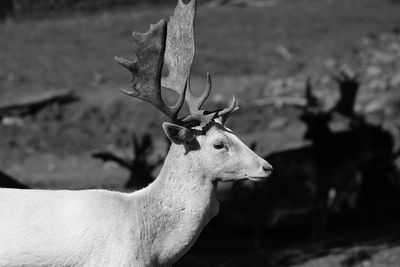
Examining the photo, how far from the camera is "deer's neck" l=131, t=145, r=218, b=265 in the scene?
5488 mm

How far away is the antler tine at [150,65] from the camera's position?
17.9 feet

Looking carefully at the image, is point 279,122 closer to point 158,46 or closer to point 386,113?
point 386,113

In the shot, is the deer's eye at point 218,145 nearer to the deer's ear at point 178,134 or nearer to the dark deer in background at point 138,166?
the deer's ear at point 178,134

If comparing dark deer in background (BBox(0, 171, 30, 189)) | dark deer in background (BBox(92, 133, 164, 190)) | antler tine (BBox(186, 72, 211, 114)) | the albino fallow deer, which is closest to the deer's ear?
the albino fallow deer

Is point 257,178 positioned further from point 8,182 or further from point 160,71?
point 8,182

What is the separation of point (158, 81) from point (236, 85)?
36.3 ft

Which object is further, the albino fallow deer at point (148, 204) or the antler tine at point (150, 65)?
the antler tine at point (150, 65)

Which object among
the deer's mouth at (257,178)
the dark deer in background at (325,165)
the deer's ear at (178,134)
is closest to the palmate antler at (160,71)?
the deer's ear at (178,134)

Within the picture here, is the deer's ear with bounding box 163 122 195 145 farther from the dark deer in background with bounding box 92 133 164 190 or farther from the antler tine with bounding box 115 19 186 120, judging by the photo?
the dark deer in background with bounding box 92 133 164 190

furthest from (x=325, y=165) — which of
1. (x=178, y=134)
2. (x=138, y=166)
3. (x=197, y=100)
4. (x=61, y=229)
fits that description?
(x=61, y=229)

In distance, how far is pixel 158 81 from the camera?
556 cm

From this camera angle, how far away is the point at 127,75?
1644cm

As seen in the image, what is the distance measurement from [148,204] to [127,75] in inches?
433

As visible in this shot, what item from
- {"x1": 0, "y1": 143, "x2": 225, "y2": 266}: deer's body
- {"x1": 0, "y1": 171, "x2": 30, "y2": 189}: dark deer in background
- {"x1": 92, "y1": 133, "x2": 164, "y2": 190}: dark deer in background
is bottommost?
{"x1": 92, "y1": 133, "x2": 164, "y2": 190}: dark deer in background
